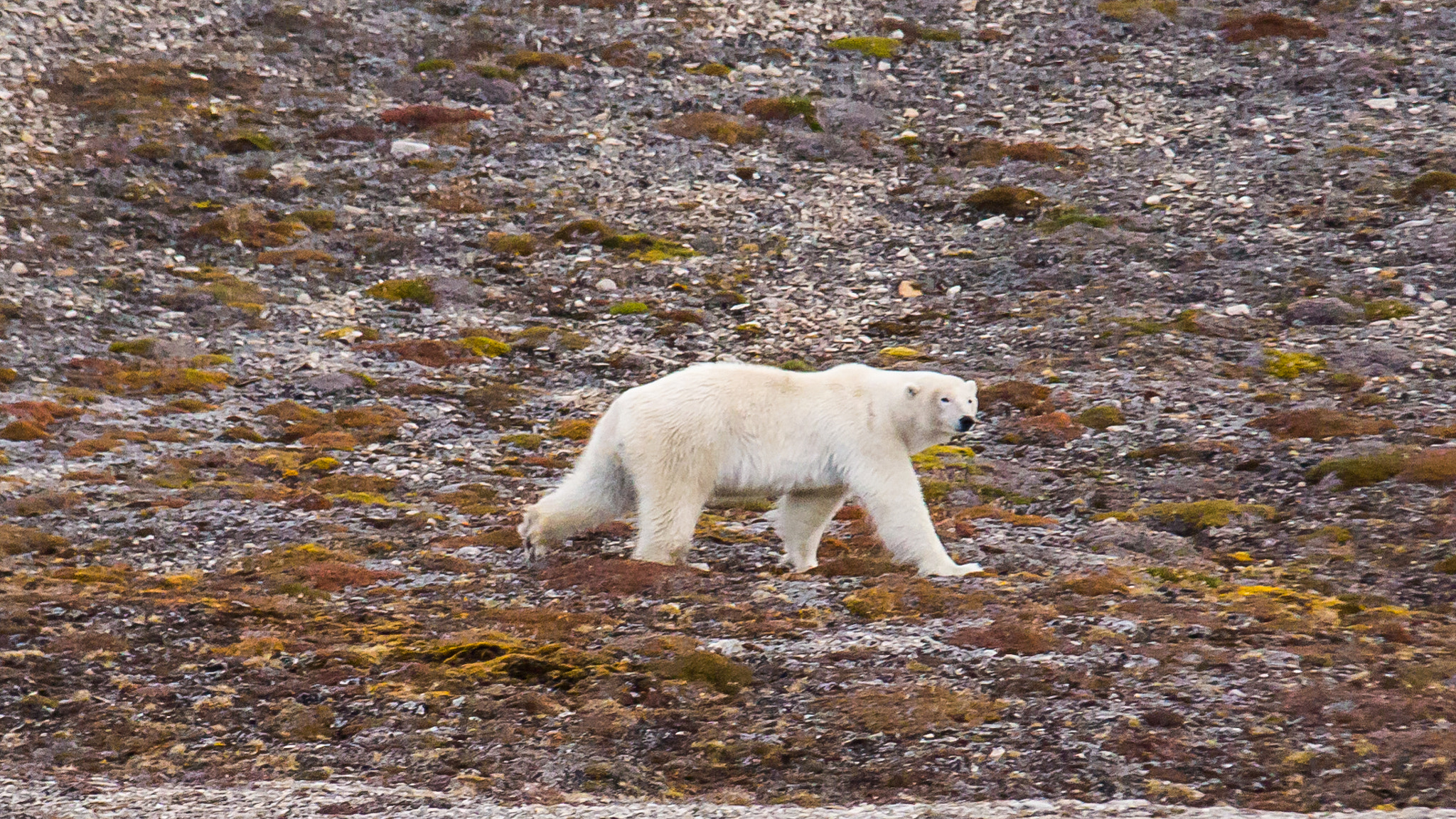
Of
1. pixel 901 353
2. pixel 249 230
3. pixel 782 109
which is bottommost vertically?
pixel 901 353

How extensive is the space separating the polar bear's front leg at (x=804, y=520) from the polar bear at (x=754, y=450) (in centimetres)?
16

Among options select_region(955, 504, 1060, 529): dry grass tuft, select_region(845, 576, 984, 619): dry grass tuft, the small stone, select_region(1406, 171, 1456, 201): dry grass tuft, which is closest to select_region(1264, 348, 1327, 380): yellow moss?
select_region(955, 504, 1060, 529): dry grass tuft

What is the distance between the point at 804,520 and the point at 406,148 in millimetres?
19906

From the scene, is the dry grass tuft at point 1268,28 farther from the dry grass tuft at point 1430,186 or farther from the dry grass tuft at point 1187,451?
the dry grass tuft at point 1187,451

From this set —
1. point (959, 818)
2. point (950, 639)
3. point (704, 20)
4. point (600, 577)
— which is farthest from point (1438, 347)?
A: point (704, 20)

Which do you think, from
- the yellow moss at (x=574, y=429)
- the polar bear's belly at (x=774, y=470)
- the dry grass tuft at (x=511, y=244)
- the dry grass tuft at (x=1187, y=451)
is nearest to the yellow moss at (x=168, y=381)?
the yellow moss at (x=574, y=429)

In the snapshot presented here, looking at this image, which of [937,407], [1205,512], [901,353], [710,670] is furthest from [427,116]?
[710,670]

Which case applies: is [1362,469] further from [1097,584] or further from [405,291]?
[405,291]

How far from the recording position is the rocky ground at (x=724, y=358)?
9656 mm

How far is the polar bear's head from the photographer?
12555 mm

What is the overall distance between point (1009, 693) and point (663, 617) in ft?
9.78

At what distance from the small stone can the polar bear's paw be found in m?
20.8

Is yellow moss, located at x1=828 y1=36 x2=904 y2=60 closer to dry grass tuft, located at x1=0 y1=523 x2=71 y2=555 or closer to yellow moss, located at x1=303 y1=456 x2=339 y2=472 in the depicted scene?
yellow moss, located at x1=303 y1=456 x2=339 y2=472

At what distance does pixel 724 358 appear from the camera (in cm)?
2284
